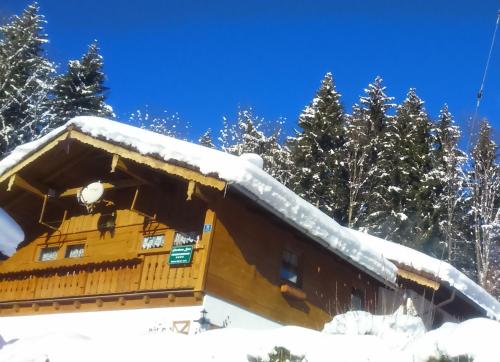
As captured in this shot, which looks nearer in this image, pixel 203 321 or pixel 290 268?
pixel 203 321

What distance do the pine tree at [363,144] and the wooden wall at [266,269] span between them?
11.7 meters

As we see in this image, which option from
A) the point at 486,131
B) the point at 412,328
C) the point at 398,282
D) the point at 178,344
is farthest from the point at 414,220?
the point at 178,344

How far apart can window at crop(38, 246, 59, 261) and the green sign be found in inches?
199

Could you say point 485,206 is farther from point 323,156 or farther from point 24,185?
point 24,185

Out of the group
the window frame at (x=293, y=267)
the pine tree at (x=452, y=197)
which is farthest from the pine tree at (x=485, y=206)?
the window frame at (x=293, y=267)

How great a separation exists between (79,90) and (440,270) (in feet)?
74.5

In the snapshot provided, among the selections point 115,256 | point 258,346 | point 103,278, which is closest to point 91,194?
point 115,256

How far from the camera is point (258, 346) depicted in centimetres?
656

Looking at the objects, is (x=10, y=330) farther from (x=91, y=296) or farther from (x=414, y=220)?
(x=414, y=220)

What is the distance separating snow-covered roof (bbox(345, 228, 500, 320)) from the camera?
14812 millimetres

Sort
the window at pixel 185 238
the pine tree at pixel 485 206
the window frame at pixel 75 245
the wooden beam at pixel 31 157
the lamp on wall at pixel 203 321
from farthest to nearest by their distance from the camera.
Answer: the pine tree at pixel 485 206
the window frame at pixel 75 245
the wooden beam at pixel 31 157
the window at pixel 185 238
the lamp on wall at pixel 203 321

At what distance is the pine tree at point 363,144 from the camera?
A: 28469 mm

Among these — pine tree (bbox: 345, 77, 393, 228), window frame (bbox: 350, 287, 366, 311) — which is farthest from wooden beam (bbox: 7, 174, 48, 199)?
pine tree (bbox: 345, 77, 393, 228)

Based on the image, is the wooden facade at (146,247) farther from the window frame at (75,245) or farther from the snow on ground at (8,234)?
the snow on ground at (8,234)
